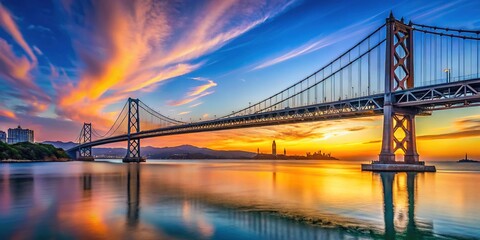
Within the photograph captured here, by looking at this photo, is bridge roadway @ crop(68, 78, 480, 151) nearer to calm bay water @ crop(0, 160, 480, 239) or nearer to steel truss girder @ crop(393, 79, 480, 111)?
steel truss girder @ crop(393, 79, 480, 111)

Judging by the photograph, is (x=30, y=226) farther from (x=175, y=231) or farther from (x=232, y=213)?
(x=232, y=213)

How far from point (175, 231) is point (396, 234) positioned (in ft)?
21.2

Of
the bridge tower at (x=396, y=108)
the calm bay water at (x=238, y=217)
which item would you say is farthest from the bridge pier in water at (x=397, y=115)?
the calm bay water at (x=238, y=217)

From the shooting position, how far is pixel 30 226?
1107 centimetres

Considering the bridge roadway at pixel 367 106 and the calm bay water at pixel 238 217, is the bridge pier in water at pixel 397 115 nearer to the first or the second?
the bridge roadway at pixel 367 106

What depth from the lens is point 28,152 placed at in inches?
3947

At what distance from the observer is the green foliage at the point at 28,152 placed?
88.2 meters

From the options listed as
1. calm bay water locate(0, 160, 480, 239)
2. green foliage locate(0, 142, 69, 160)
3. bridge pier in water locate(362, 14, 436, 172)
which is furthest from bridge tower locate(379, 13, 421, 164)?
green foliage locate(0, 142, 69, 160)

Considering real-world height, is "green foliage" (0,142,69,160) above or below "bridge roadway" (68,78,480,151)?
below

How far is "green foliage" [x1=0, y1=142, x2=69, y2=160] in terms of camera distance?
290 feet

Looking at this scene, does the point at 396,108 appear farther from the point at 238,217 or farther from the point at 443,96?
the point at 238,217

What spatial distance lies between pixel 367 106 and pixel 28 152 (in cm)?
9529

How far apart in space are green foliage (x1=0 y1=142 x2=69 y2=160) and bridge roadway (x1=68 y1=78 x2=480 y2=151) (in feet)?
163

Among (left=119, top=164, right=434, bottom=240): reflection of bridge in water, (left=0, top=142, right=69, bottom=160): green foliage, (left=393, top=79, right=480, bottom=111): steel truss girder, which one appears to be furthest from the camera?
(left=0, top=142, right=69, bottom=160): green foliage
